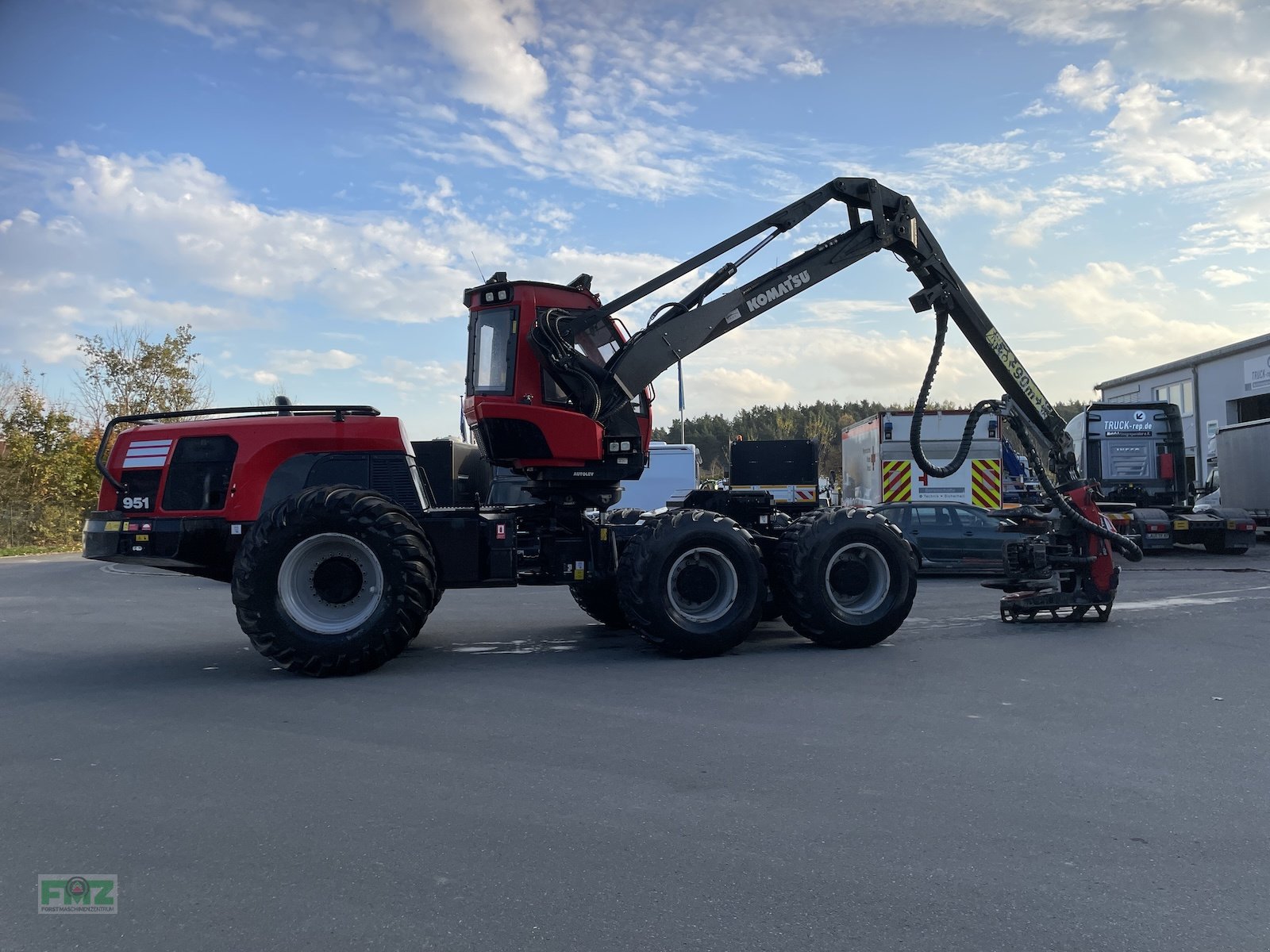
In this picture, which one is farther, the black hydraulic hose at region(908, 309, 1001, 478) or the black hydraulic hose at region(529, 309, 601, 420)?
the black hydraulic hose at region(908, 309, 1001, 478)

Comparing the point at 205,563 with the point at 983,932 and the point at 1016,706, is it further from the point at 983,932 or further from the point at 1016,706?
the point at 983,932

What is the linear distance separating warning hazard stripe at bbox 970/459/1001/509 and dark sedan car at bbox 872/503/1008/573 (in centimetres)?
412

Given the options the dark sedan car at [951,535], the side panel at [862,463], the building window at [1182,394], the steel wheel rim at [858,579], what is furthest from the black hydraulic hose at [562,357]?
the building window at [1182,394]

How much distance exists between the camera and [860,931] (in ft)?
12.3

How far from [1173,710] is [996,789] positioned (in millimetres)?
2562

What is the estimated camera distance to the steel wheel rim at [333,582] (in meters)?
8.78

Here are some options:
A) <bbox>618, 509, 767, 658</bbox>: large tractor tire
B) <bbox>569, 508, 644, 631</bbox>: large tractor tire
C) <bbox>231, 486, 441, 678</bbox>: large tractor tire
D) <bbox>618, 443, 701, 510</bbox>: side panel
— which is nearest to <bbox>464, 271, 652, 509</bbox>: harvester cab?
<bbox>618, 509, 767, 658</bbox>: large tractor tire

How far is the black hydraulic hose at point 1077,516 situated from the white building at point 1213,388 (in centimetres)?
2829

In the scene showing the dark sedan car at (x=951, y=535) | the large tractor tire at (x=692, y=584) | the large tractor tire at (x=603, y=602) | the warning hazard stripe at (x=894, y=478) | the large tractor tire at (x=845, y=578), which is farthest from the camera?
the warning hazard stripe at (x=894, y=478)

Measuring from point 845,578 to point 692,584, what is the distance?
5.14 feet

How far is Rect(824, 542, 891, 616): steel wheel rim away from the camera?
10016mm

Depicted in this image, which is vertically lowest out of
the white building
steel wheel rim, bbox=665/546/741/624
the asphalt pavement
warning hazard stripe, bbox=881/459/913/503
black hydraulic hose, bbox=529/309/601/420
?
the asphalt pavement

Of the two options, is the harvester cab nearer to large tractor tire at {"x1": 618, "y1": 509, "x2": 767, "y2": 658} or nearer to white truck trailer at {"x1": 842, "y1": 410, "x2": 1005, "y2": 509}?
large tractor tire at {"x1": 618, "y1": 509, "x2": 767, "y2": 658}

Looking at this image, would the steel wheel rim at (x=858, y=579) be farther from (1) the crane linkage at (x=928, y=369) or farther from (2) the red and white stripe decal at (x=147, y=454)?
(2) the red and white stripe decal at (x=147, y=454)
